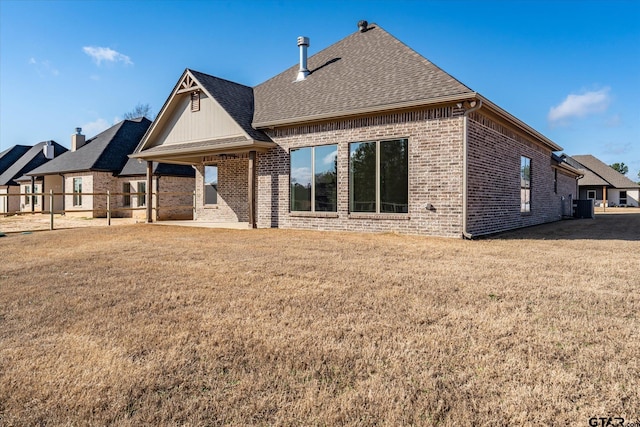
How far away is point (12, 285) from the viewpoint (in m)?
5.21

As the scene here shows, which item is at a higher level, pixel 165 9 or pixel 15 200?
pixel 165 9

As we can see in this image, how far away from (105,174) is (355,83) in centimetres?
1886

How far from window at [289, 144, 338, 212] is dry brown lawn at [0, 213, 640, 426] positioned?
574 cm

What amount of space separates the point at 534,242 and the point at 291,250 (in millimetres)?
6054

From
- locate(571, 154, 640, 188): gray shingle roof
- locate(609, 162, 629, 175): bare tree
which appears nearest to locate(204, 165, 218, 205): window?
locate(571, 154, 640, 188): gray shingle roof

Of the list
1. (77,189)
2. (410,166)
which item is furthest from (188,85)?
(77,189)

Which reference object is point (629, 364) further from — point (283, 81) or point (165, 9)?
point (165, 9)

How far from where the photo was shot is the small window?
1490 centimetres

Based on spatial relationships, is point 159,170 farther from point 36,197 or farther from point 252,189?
point 36,197

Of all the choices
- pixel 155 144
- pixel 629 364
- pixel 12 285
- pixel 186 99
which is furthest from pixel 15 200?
pixel 629 364

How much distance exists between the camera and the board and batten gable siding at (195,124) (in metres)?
14.0

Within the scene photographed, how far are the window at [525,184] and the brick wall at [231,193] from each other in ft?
34.8

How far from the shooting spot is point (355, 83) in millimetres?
12320

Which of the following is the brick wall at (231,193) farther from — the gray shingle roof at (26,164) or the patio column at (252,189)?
the gray shingle roof at (26,164)
